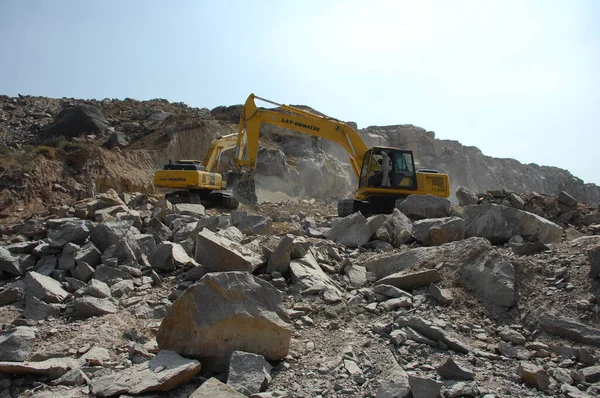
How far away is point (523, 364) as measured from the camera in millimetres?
3238

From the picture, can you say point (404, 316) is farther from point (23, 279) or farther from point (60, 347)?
point (23, 279)

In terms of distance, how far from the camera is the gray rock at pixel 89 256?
5352mm

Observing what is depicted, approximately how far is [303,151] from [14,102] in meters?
18.1

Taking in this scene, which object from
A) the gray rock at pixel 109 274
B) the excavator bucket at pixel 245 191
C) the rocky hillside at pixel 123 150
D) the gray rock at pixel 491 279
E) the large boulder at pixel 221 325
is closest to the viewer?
the large boulder at pixel 221 325

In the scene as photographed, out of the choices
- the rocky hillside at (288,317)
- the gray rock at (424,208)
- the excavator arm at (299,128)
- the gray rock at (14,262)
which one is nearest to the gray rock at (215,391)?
the rocky hillside at (288,317)

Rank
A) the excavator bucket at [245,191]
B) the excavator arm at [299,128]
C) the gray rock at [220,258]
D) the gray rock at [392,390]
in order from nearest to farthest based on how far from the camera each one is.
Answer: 1. the gray rock at [392,390]
2. the gray rock at [220,258]
3. the excavator arm at [299,128]
4. the excavator bucket at [245,191]

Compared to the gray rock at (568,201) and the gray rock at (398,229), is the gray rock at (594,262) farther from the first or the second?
the gray rock at (568,201)

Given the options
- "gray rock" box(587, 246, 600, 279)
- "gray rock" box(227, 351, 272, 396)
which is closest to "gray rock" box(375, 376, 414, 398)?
"gray rock" box(227, 351, 272, 396)

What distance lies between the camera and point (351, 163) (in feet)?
46.3

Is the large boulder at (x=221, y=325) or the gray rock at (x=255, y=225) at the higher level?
the gray rock at (x=255, y=225)

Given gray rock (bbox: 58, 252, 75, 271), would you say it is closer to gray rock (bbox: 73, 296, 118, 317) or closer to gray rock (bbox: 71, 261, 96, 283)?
gray rock (bbox: 71, 261, 96, 283)

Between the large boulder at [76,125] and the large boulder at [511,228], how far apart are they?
19137mm

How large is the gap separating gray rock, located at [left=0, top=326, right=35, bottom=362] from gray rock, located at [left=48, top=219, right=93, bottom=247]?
92.6 inches

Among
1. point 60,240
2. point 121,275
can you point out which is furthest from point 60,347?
point 60,240
